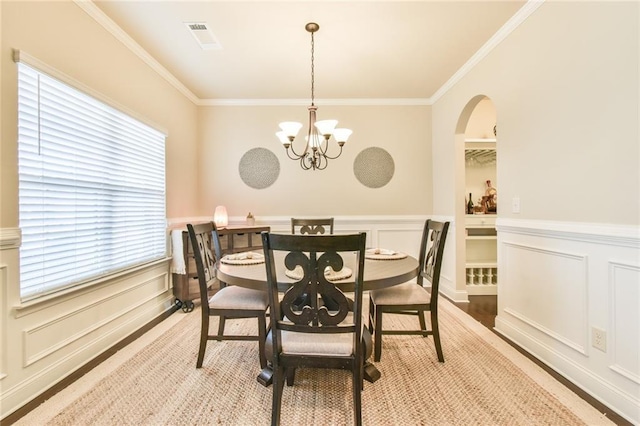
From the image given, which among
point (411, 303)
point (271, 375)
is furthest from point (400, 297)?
point (271, 375)

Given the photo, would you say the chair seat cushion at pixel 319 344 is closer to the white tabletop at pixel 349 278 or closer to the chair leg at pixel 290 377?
the white tabletop at pixel 349 278

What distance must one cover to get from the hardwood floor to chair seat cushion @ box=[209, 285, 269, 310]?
6.23 ft

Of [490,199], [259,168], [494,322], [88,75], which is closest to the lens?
[88,75]

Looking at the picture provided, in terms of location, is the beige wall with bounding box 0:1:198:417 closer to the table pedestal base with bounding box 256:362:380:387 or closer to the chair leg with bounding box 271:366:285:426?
the table pedestal base with bounding box 256:362:380:387

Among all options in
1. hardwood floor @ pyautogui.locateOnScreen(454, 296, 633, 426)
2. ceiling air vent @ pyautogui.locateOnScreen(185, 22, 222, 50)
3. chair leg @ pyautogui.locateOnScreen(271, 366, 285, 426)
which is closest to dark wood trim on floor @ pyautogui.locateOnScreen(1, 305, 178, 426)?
chair leg @ pyautogui.locateOnScreen(271, 366, 285, 426)

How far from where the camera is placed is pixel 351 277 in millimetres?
1482

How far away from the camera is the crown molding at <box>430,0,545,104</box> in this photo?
2.08m

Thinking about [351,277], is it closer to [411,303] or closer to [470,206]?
[411,303]

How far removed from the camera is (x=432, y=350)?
84.9 inches

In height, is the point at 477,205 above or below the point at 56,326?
above

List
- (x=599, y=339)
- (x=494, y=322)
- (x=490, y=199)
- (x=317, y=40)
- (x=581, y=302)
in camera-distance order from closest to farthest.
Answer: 1. (x=599, y=339)
2. (x=581, y=302)
3. (x=317, y=40)
4. (x=494, y=322)
5. (x=490, y=199)

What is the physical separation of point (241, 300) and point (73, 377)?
3.85 feet

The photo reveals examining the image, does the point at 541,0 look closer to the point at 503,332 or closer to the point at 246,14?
the point at 246,14

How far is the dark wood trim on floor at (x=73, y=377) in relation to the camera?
4.93 ft
